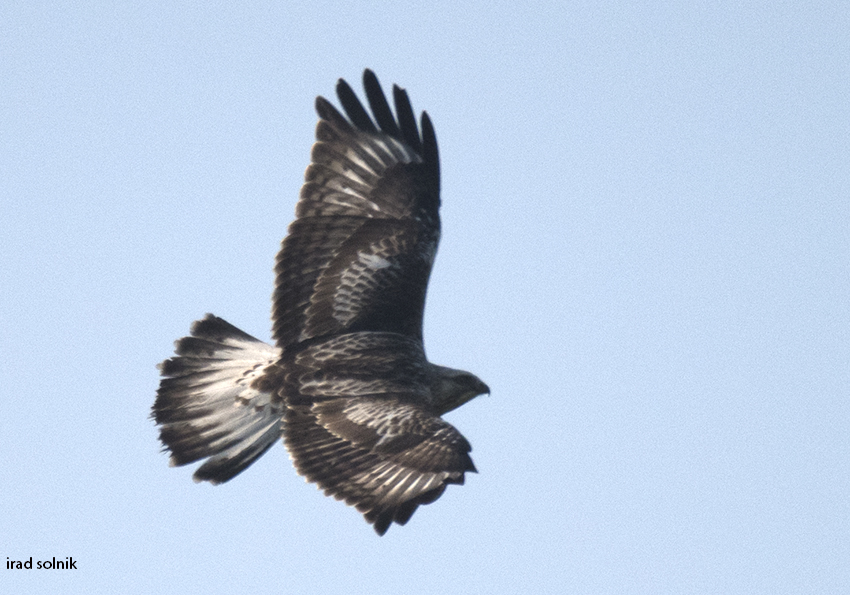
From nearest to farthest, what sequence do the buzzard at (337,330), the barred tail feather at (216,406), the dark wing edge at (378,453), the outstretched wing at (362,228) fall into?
the dark wing edge at (378,453) → the buzzard at (337,330) → the outstretched wing at (362,228) → the barred tail feather at (216,406)

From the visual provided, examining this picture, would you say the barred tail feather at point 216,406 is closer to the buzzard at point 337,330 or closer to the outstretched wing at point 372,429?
the buzzard at point 337,330

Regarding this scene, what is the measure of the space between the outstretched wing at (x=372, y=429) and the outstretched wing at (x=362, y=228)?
0.76ft

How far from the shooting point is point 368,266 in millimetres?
9898

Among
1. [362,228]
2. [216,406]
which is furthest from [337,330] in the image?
[216,406]

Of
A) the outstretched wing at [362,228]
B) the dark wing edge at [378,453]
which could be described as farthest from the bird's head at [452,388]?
the dark wing edge at [378,453]

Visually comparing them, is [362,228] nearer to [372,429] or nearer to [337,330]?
[337,330]

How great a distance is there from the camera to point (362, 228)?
9977mm

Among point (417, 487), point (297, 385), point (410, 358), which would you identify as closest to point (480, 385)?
point (410, 358)

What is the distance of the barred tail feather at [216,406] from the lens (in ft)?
32.5

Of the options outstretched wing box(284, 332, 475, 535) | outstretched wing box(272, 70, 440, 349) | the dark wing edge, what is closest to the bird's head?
outstretched wing box(284, 332, 475, 535)

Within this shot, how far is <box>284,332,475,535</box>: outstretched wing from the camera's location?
826 cm

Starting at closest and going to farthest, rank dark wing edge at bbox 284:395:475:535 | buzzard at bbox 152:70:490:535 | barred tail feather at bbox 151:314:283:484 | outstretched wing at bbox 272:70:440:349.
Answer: dark wing edge at bbox 284:395:475:535 < buzzard at bbox 152:70:490:535 < outstretched wing at bbox 272:70:440:349 < barred tail feather at bbox 151:314:283:484

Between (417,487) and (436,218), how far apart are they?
103 inches

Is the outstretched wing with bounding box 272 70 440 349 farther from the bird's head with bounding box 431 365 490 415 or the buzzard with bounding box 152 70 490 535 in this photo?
the bird's head with bounding box 431 365 490 415
